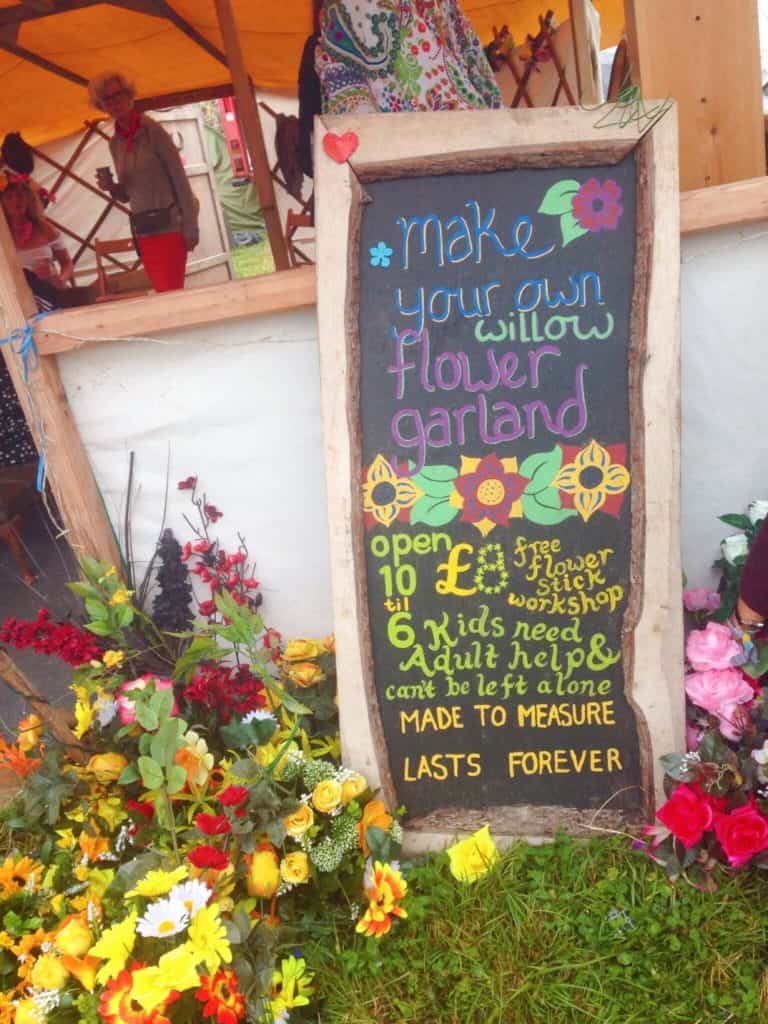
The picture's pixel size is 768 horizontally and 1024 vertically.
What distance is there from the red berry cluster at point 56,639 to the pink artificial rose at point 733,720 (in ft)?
4.45

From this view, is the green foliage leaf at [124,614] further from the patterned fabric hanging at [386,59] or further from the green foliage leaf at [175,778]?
the patterned fabric hanging at [386,59]

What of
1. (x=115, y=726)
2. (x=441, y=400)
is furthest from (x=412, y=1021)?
(x=441, y=400)

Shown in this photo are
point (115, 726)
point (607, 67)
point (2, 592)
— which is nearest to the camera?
point (115, 726)

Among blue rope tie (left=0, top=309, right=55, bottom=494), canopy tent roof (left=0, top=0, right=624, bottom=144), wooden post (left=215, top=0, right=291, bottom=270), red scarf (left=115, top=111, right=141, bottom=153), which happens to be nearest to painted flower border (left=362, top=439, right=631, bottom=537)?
blue rope tie (left=0, top=309, right=55, bottom=494)

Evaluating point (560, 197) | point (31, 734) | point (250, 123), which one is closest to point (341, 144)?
point (560, 197)

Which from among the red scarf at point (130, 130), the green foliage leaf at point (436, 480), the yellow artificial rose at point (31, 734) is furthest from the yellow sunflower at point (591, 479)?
the red scarf at point (130, 130)

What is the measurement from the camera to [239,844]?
1.46 m

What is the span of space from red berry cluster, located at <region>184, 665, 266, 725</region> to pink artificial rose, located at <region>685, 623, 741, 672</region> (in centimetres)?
97

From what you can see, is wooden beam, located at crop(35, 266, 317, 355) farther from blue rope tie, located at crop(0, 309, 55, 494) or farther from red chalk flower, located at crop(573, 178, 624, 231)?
red chalk flower, located at crop(573, 178, 624, 231)

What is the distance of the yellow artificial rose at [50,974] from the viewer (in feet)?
4.47

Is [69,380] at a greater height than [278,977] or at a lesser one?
greater

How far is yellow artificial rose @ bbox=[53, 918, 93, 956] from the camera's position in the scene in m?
1.38

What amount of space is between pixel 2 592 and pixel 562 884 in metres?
2.73

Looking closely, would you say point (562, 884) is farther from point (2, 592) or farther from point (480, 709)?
point (2, 592)
